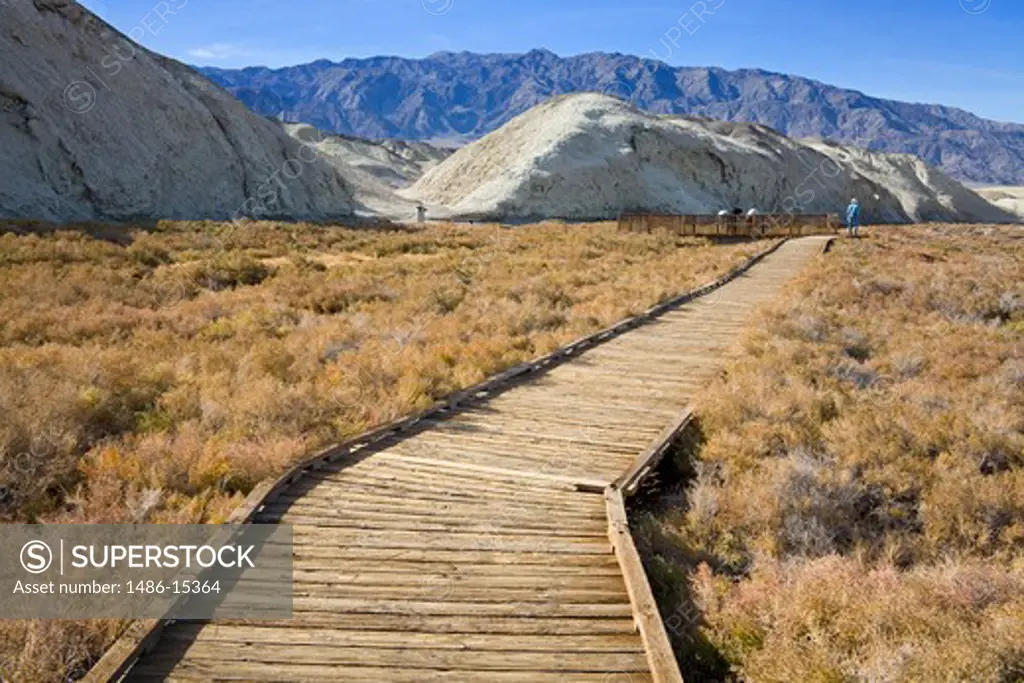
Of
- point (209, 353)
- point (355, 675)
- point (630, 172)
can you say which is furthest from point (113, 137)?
point (630, 172)

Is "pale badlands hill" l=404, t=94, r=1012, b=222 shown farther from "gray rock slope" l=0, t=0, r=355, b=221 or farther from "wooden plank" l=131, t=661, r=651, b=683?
"wooden plank" l=131, t=661, r=651, b=683

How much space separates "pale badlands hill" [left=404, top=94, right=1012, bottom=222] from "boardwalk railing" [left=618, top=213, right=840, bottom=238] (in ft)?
60.3

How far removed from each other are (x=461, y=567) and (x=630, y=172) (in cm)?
7043

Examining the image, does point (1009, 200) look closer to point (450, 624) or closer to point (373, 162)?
point (373, 162)

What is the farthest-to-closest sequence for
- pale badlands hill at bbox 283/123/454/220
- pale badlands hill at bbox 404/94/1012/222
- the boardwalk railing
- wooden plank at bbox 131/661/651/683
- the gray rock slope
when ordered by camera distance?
pale badlands hill at bbox 283/123/454/220 < pale badlands hill at bbox 404/94/1012/222 < the boardwalk railing < the gray rock slope < wooden plank at bbox 131/661/651/683

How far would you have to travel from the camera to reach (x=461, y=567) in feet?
16.6

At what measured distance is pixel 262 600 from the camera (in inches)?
180

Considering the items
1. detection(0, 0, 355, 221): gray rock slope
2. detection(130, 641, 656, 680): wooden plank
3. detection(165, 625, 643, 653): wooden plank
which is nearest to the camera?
detection(130, 641, 656, 680): wooden plank

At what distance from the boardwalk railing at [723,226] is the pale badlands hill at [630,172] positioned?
60.3 feet

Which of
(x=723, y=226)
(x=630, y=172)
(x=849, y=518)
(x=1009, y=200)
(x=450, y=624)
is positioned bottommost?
(x=849, y=518)

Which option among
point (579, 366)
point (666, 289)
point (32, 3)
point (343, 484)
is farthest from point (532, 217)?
point (343, 484)

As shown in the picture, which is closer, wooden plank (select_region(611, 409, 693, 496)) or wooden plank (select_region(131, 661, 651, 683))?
wooden plank (select_region(131, 661, 651, 683))

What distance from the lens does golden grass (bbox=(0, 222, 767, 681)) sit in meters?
→ 6.54

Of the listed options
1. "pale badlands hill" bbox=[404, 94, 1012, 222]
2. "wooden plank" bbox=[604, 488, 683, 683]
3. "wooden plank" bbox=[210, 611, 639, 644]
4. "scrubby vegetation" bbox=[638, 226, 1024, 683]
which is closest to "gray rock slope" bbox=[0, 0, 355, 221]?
"pale badlands hill" bbox=[404, 94, 1012, 222]
